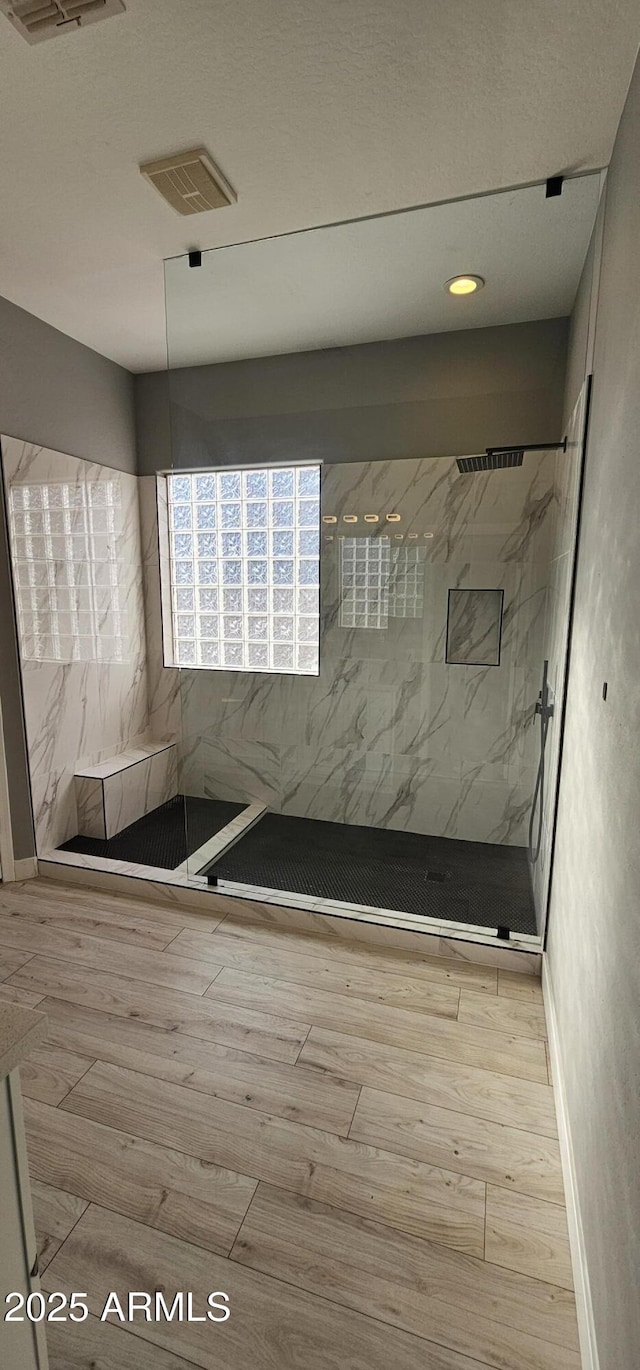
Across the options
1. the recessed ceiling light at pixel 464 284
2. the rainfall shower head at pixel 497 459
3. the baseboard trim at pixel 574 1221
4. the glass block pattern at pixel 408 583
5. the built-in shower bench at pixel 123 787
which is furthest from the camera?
the built-in shower bench at pixel 123 787

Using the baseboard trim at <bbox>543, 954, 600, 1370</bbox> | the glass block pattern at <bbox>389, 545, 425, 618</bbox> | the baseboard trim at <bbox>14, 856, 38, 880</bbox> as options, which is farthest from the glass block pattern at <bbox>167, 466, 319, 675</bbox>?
the baseboard trim at <bbox>543, 954, 600, 1370</bbox>

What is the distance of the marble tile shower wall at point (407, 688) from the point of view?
2.61m

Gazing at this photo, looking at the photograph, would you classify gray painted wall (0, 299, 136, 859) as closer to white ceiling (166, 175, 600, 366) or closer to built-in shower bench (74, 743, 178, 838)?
built-in shower bench (74, 743, 178, 838)

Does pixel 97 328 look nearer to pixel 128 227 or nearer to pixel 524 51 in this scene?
pixel 128 227

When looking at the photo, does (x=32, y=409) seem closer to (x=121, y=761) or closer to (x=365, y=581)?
(x=365, y=581)

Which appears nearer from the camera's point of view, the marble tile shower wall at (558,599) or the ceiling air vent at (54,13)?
the ceiling air vent at (54,13)

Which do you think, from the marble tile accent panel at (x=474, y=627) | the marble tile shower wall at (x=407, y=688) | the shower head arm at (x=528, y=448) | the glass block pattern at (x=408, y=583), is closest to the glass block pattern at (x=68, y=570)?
the marble tile shower wall at (x=407, y=688)

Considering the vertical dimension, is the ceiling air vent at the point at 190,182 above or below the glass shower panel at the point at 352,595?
above

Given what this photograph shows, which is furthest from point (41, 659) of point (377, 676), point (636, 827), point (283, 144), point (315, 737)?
point (636, 827)

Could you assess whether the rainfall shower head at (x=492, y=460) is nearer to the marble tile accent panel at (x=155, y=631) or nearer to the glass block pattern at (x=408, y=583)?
the glass block pattern at (x=408, y=583)

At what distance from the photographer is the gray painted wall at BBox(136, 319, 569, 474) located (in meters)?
2.52

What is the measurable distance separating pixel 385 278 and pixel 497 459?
2.83ft

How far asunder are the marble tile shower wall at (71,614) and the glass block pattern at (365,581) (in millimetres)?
1452

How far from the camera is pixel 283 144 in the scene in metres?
1.66
